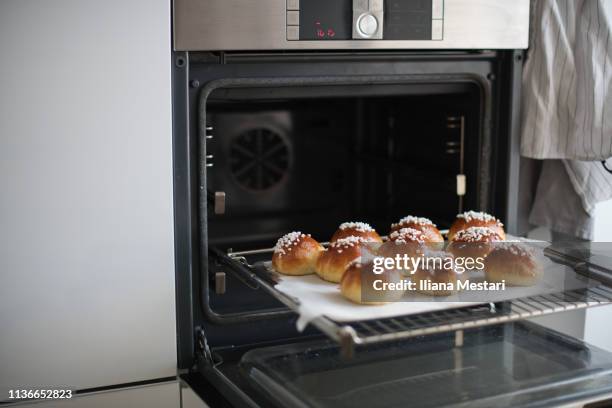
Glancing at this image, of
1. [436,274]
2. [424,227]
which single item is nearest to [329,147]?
[424,227]

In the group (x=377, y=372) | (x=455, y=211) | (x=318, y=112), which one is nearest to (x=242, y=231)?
(x=318, y=112)

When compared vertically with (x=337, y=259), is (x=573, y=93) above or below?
above

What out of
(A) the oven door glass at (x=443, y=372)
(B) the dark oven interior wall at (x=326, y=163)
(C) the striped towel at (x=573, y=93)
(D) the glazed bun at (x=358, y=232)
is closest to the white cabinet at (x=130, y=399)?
(A) the oven door glass at (x=443, y=372)

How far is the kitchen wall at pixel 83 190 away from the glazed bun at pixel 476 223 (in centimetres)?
53

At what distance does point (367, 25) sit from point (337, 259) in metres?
0.43

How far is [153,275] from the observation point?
1372mm

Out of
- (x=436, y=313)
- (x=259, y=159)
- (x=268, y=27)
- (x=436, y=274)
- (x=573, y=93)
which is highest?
(x=268, y=27)

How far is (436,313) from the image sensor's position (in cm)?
143

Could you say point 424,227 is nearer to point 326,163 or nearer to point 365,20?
point 365,20

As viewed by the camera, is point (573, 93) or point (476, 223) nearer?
point (476, 223)

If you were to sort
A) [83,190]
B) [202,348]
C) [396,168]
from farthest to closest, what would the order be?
[396,168] → [202,348] → [83,190]

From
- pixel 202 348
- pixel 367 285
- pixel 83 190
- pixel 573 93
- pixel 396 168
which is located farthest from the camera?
pixel 396 168

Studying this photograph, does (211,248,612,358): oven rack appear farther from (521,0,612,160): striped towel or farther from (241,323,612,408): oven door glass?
(521,0,612,160): striped towel

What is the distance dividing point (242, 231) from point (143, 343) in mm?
552
